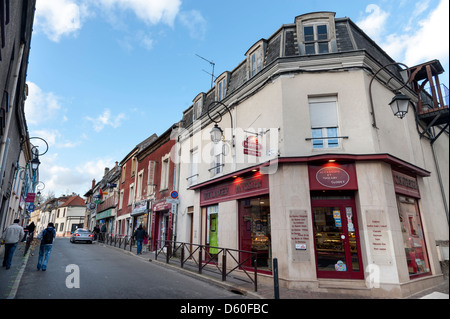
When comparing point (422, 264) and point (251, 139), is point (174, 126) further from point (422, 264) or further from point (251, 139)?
point (422, 264)

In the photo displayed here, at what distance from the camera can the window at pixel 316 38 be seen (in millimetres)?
8812

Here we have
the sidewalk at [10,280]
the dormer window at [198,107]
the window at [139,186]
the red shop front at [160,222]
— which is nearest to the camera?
the sidewalk at [10,280]

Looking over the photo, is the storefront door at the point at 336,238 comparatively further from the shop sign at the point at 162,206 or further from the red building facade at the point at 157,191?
the shop sign at the point at 162,206

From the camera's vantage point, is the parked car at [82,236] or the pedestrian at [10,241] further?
the parked car at [82,236]

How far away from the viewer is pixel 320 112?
8.16 meters

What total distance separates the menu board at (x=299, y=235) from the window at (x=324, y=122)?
84.5 inches

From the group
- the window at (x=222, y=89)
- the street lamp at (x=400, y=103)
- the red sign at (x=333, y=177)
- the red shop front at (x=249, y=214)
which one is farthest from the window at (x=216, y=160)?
the street lamp at (x=400, y=103)

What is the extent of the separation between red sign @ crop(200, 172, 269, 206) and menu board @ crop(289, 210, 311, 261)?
51.3 inches

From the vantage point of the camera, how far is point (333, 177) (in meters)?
7.37

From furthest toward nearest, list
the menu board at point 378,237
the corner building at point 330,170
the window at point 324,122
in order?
1. the window at point 324,122
2. the corner building at point 330,170
3. the menu board at point 378,237

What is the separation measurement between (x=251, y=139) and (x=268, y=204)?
7.78 ft

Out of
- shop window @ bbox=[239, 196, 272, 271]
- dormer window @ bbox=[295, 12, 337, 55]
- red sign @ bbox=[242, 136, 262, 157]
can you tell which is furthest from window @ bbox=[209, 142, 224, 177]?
dormer window @ bbox=[295, 12, 337, 55]

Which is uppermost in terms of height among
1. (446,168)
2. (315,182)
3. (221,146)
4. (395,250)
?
(221,146)
